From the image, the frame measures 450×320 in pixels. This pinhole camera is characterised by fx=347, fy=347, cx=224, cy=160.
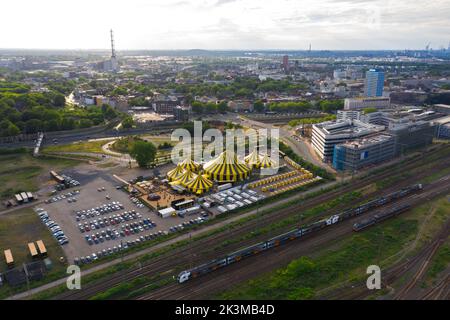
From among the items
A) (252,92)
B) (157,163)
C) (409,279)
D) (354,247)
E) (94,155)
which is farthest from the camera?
(252,92)

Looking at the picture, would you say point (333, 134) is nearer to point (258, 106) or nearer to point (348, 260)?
point (348, 260)

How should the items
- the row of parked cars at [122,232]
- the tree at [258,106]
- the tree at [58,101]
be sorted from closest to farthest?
1. the row of parked cars at [122,232]
2. the tree at [58,101]
3. the tree at [258,106]

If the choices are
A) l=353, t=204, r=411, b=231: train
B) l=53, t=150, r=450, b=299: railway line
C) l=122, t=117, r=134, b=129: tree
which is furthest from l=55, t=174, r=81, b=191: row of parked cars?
l=353, t=204, r=411, b=231: train

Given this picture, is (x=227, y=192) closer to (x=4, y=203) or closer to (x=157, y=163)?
(x=157, y=163)

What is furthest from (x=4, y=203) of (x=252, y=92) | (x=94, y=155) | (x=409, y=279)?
(x=252, y=92)

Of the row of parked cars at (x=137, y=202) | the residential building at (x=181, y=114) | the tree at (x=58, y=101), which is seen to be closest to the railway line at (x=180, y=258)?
the row of parked cars at (x=137, y=202)

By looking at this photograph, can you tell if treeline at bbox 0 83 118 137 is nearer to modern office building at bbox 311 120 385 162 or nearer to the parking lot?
the parking lot

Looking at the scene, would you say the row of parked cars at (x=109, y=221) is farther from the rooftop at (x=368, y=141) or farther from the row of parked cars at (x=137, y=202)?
the rooftop at (x=368, y=141)

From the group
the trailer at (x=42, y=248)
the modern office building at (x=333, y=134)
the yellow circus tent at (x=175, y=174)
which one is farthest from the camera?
the modern office building at (x=333, y=134)
